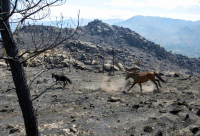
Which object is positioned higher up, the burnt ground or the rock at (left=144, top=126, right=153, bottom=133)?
the rock at (left=144, top=126, right=153, bottom=133)

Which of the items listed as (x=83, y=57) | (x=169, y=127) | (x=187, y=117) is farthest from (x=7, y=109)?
(x=83, y=57)

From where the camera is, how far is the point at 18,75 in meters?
4.58

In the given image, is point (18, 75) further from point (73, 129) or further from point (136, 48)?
point (136, 48)

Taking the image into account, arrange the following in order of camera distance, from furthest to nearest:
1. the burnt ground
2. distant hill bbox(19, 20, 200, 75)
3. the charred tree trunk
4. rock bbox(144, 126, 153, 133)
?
distant hill bbox(19, 20, 200, 75), the burnt ground, rock bbox(144, 126, 153, 133), the charred tree trunk

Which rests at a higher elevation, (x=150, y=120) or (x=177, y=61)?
(x=150, y=120)

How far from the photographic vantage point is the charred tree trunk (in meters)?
4.29

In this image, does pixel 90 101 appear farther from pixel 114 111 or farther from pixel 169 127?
pixel 169 127

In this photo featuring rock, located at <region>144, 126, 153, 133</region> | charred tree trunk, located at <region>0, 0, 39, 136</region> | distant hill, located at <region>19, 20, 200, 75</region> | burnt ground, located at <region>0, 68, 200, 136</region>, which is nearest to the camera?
charred tree trunk, located at <region>0, 0, 39, 136</region>

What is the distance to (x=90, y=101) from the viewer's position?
547 inches

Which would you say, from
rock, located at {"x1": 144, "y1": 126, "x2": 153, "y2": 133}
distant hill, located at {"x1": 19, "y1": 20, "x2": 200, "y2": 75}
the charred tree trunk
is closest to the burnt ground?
rock, located at {"x1": 144, "y1": 126, "x2": 153, "y2": 133}

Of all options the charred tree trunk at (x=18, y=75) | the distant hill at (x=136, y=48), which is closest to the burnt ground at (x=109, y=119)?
the charred tree trunk at (x=18, y=75)

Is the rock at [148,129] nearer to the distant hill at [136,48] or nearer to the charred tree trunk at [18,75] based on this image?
the charred tree trunk at [18,75]

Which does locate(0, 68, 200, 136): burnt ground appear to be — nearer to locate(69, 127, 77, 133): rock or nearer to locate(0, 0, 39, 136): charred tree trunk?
locate(69, 127, 77, 133): rock

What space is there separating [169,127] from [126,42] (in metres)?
177
